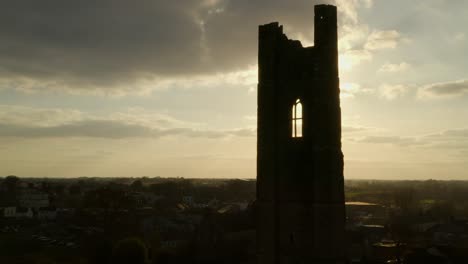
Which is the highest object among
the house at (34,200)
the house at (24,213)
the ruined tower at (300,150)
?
the ruined tower at (300,150)

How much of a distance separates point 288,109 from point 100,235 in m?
40.5

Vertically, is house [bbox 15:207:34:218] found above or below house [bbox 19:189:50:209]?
below

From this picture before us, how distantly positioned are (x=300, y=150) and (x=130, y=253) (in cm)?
2383

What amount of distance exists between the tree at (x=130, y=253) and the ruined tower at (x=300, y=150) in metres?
21.8

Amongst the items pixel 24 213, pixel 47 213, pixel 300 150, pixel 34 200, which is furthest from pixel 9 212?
pixel 300 150

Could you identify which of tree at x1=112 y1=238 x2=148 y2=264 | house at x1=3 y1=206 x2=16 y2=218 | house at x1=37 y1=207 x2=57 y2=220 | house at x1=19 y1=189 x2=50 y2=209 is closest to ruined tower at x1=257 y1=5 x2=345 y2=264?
tree at x1=112 y1=238 x2=148 y2=264

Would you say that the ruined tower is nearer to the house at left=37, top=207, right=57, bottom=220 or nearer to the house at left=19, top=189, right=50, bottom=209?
the house at left=37, top=207, right=57, bottom=220

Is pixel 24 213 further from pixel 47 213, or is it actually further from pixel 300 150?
pixel 300 150

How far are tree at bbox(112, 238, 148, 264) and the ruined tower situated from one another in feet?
71.5

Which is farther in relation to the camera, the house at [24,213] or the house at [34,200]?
the house at [34,200]

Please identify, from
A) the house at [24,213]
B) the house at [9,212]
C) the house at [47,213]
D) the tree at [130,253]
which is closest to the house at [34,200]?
the house at [24,213]

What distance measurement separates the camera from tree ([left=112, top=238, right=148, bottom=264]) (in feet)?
123

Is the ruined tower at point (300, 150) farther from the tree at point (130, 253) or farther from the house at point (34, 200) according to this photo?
the house at point (34, 200)

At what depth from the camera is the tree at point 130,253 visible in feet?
123
